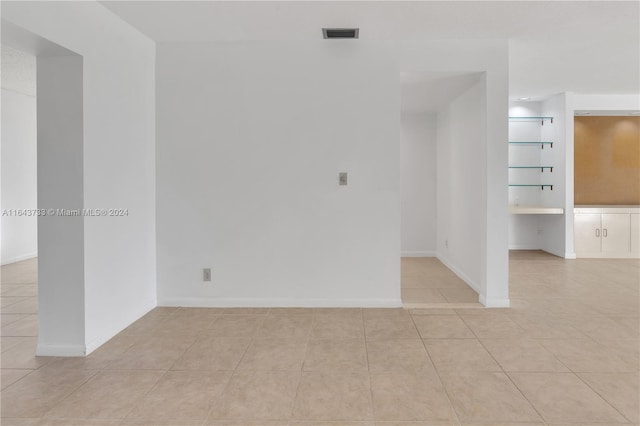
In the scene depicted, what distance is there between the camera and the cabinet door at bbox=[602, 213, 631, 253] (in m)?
6.50

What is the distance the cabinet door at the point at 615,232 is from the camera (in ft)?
21.3

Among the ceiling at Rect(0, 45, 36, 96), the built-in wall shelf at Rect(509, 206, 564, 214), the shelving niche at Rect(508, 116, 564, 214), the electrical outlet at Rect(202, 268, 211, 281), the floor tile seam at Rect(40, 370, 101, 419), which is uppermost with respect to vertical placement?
the ceiling at Rect(0, 45, 36, 96)

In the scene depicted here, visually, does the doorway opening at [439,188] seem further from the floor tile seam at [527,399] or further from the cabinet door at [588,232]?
the cabinet door at [588,232]

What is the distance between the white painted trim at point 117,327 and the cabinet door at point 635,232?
23.4 feet

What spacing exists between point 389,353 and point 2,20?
3.04 m

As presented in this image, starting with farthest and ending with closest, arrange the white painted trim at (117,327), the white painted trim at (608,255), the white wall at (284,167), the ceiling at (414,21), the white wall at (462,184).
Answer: the white painted trim at (608,255) < the white wall at (462,184) < the white wall at (284,167) < the ceiling at (414,21) < the white painted trim at (117,327)

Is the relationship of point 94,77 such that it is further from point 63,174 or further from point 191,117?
point 191,117

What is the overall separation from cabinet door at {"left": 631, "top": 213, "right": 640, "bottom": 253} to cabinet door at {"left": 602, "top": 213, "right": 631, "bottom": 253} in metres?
0.06

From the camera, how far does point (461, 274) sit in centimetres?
512

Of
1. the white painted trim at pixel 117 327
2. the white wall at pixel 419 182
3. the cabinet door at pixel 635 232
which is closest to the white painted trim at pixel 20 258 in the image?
the white painted trim at pixel 117 327

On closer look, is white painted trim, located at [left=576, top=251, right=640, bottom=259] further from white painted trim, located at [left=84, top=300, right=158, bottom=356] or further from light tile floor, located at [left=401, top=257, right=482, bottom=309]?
white painted trim, located at [left=84, top=300, right=158, bottom=356]

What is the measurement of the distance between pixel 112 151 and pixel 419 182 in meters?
4.80

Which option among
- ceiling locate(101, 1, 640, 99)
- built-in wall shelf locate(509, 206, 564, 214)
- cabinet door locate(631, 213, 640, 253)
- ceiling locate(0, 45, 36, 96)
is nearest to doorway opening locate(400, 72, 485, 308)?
ceiling locate(101, 1, 640, 99)

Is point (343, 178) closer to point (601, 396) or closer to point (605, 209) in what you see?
point (601, 396)
